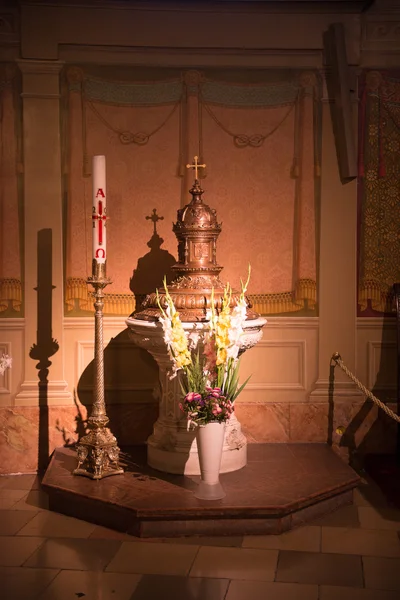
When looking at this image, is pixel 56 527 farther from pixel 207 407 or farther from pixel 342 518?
pixel 342 518

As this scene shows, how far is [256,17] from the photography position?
5.65 meters

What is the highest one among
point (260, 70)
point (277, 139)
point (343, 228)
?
point (260, 70)

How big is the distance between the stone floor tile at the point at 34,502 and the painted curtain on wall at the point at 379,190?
2.34 meters

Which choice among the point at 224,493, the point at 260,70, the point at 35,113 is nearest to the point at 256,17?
the point at 260,70

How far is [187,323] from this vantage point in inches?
192

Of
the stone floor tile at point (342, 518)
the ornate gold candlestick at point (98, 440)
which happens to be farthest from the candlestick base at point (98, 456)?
the stone floor tile at point (342, 518)

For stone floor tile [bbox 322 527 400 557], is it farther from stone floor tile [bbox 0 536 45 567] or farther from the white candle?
the white candle

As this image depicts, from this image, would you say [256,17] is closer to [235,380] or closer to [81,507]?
[235,380]

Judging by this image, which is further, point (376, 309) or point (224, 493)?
point (376, 309)

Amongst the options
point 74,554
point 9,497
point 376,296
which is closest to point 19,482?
point 9,497

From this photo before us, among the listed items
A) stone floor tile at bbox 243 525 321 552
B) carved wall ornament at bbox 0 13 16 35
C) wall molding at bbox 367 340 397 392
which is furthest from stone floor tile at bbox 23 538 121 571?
carved wall ornament at bbox 0 13 16 35

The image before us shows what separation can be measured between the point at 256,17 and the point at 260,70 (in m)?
0.33

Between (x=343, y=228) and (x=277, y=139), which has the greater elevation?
(x=277, y=139)

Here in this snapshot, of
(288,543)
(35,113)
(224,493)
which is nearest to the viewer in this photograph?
(288,543)
